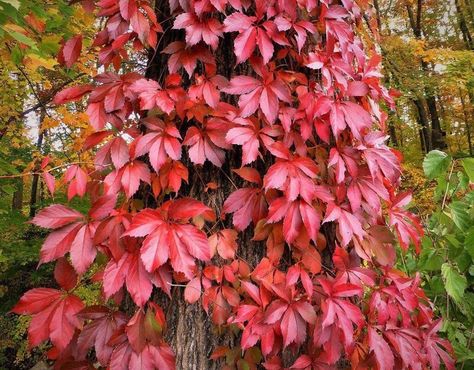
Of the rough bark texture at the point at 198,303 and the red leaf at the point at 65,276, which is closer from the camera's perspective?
the red leaf at the point at 65,276

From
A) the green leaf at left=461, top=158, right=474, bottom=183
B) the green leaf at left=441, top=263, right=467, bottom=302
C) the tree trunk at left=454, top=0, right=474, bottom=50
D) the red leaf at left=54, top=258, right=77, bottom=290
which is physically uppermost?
the tree trunk at left=454, top=0, right=474, bottom=50

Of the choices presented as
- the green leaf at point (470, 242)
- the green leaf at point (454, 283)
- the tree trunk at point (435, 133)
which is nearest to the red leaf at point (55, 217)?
the green leaf at point (454, 283)

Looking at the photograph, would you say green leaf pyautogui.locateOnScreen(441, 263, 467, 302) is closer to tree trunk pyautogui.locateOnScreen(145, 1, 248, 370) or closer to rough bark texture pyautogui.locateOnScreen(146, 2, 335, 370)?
rough bark texture pyautogui.locateOnScreen(146, 2, 335, 370)

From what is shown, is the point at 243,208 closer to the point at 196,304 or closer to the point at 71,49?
the point at 196,304

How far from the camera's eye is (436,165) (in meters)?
1.90

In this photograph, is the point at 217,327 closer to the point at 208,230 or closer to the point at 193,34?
the point at 208,230

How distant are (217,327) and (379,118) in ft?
3.58

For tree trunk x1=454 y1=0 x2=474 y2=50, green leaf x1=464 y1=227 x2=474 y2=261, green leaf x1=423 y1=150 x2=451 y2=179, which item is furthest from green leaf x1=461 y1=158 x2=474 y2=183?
tree trunk x1=454 y1=0 x2=474 y2=50

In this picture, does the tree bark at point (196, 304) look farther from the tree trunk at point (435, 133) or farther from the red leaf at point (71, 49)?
the tree trunk at point (435, 133)

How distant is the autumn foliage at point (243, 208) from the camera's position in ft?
3.64

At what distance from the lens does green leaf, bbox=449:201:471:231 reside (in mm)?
1843

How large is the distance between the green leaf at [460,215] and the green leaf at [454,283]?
0.77ft

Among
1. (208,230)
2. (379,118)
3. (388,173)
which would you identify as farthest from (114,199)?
(379,118)

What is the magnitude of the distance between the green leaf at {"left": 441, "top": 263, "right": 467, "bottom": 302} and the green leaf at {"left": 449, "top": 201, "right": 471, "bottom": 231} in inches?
9.3
